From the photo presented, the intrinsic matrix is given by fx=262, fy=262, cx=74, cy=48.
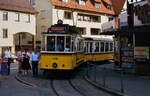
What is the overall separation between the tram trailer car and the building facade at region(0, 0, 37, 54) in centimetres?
1685

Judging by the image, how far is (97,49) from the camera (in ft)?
87.2

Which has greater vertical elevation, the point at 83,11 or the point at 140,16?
the point at 83,11

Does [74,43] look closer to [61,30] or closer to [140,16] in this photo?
[61,30]

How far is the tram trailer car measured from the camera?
2468 centimetres

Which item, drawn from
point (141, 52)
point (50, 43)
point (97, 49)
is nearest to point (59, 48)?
point (50, 43)

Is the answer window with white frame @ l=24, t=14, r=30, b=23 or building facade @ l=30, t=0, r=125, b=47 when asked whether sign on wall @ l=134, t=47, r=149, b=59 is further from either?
building facade @ l=30, t=0, r=125, b=47

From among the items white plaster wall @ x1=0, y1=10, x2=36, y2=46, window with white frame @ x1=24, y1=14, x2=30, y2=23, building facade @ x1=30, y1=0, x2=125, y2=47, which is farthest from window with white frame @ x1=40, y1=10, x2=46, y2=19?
window with white frame @ x1=24, y1=14, x2=30, y2=23

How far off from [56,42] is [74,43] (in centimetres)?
123

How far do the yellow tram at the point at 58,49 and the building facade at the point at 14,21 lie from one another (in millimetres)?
24180

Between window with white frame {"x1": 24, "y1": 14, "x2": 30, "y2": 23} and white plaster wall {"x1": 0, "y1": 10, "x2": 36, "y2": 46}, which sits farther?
window with white frame {"x1": 24, "y1": 14, "x2": 30, "y2": 23}

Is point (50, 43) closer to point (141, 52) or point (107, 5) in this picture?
point (141, 52)

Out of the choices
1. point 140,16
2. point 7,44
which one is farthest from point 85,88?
point 7,44

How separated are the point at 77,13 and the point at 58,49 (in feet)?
111

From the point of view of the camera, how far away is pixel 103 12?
52469 mm
